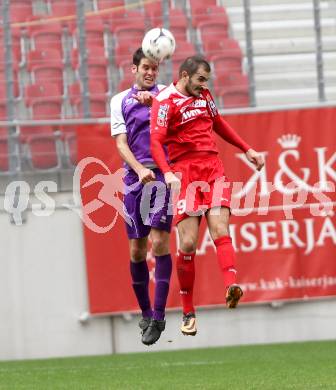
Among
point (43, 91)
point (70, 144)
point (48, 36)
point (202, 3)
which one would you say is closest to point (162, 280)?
point (70, 144)

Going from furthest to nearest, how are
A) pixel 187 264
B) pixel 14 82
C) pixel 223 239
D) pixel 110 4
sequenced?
pixel 110 4
pixel 14 82
pixel 187 264
pixel 223 239

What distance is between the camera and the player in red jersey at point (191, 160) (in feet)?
26.5

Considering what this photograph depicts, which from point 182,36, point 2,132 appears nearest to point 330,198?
point 182,36

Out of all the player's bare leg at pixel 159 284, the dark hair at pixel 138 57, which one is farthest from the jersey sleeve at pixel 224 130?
the player's bare leg at pixel 159 284

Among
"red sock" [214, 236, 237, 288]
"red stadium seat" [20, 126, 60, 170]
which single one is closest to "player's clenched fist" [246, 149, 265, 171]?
"red sock" [214, 236, 237, 288]

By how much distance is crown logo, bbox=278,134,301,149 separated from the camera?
12172 mm

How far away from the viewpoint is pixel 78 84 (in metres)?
12.9

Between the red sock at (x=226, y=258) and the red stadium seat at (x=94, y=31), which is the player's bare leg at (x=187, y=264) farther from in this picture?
the red stadium seat at (x=94, y=31)

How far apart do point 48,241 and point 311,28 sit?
375 cm

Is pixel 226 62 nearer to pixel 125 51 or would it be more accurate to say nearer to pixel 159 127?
pixel 125 51

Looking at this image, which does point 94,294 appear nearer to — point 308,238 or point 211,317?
point 211,317

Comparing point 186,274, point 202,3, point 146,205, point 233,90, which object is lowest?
point 186,274

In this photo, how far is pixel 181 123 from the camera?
8.22m

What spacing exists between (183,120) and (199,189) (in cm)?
49
